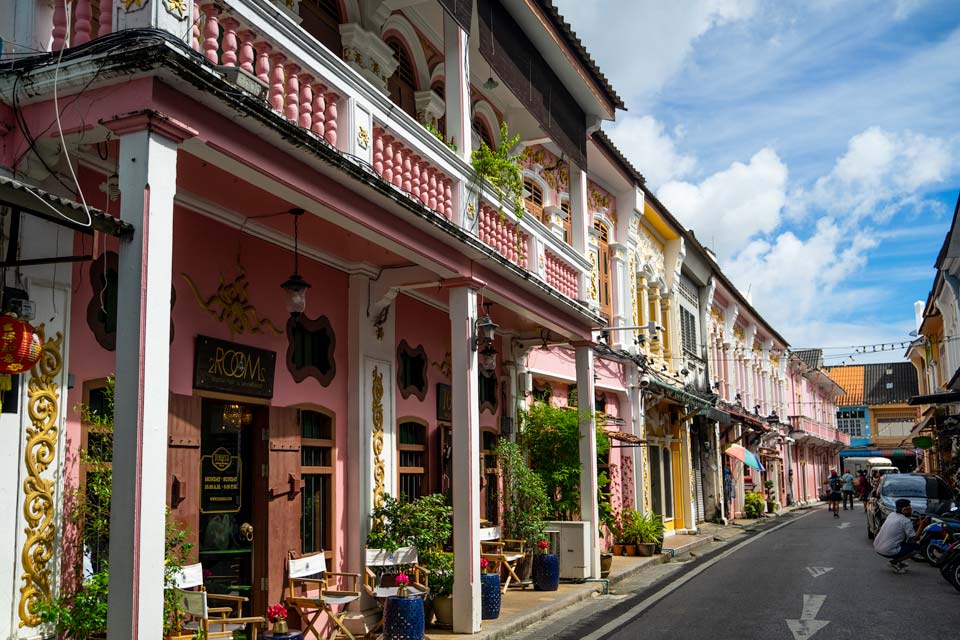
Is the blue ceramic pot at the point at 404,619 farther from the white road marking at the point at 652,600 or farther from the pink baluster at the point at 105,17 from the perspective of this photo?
the pink baluster at the point at 105,17

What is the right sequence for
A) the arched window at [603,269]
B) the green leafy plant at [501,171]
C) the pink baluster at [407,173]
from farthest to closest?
the arched window at [603,269]
the green leafy plant at [501,171]
the pink baluster at [407,173]

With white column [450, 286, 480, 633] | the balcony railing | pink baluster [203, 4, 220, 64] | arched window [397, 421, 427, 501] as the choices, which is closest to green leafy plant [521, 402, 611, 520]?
arched window [397, 421, 427, 501]

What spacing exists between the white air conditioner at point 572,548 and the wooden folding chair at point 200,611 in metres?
6.43

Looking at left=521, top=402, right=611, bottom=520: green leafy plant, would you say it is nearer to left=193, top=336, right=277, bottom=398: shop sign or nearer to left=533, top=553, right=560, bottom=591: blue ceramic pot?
left=533, top=553, right=560, bottom=591: blue ceramic pot

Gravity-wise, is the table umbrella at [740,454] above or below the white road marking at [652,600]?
above

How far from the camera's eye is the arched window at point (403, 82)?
11414 millimetres

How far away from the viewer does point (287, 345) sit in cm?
951

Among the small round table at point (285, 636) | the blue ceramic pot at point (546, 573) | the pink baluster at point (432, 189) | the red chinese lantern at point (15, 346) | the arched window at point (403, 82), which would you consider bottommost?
the blue ceramic pot at point (546, 573)

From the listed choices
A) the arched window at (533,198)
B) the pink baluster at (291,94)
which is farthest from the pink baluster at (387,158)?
the arched window at (533,198)

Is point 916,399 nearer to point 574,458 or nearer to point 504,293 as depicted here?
point 574,458

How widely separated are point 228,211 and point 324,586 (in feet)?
12.7

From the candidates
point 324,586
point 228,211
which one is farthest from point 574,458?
point 228,211

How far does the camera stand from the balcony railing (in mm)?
6008

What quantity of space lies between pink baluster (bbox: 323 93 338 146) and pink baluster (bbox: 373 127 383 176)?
74cm
